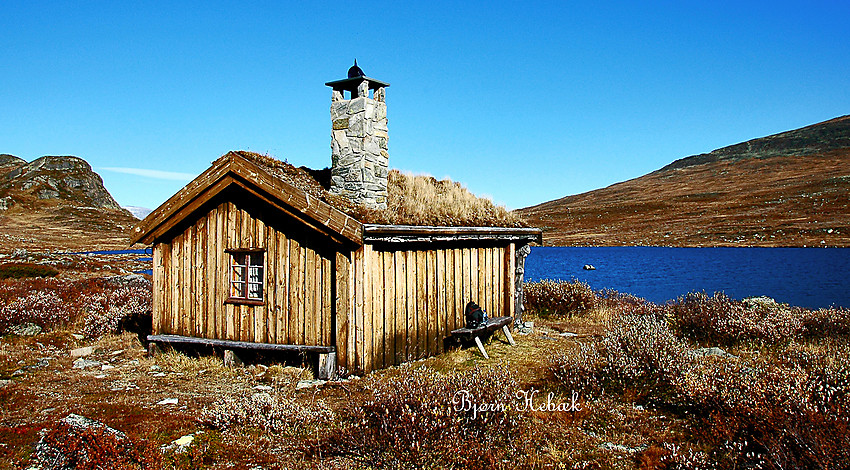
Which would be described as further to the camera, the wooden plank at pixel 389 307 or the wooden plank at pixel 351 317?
the wooden plank at pixel 389 307

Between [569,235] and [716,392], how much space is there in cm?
9691

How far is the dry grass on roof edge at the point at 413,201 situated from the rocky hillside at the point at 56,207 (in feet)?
217

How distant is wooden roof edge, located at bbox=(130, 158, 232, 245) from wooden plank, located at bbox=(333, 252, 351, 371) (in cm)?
288

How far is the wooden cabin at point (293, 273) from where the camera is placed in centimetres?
980

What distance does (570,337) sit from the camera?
14.5 meters

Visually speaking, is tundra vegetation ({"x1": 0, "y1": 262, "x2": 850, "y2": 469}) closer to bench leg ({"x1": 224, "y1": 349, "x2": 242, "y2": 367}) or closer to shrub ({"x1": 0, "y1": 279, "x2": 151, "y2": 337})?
bench leg ({"x1": 224, "y1": 349, "x2": 242, "y2": 367})

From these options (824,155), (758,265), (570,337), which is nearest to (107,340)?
(570,337)

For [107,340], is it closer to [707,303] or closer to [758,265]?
[707,303]

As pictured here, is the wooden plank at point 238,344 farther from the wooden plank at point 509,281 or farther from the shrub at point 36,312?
the wooden plank at point 509,281

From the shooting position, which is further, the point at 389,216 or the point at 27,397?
the point at 389,216

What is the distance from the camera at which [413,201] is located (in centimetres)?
1215

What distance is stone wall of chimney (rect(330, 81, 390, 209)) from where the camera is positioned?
36.1ft

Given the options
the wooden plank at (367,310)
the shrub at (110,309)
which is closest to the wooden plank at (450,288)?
the wooden plank at (367,310)

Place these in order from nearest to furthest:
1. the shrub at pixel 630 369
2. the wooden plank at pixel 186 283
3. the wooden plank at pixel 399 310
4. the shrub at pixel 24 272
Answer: the shrub at pixel 630 369 → the wooden plank at pixel 399 310 → the wooden plank at pixel 186 283 → the shrub at pixel 24 272
